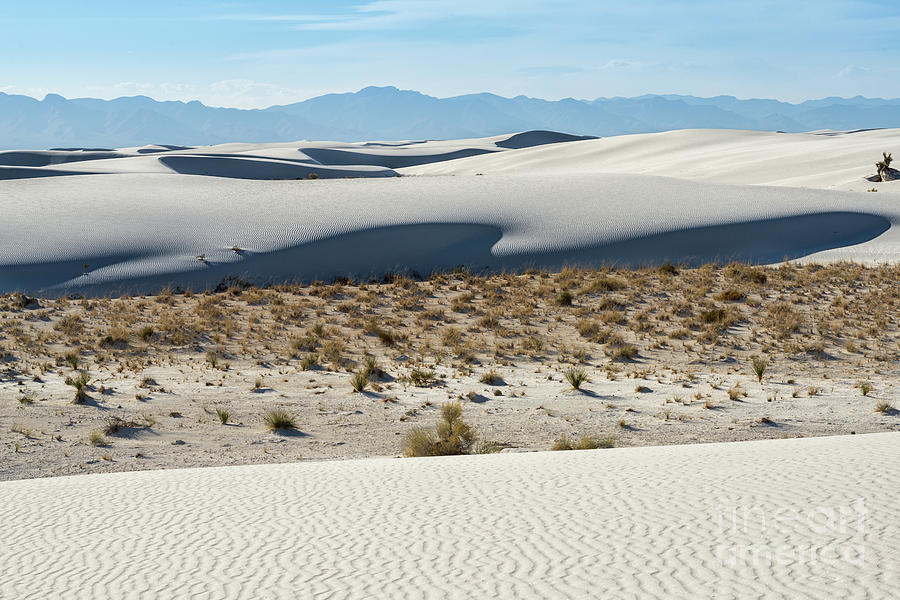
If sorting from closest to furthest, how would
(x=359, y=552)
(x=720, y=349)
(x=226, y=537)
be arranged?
1. (x=359, y=552)
2. (x=226, y=537)
3. (x=720, y=349)

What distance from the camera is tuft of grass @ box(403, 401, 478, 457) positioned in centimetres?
778

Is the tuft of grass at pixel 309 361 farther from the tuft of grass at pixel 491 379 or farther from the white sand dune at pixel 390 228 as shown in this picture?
the white sand dune at pixel 390 228

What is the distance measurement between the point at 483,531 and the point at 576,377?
247 inches

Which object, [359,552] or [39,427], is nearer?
[359,552]

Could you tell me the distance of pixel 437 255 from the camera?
19734 millimetres

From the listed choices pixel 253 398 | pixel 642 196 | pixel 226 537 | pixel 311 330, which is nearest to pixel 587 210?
pixel 642 196

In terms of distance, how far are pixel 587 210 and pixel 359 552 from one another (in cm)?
2005

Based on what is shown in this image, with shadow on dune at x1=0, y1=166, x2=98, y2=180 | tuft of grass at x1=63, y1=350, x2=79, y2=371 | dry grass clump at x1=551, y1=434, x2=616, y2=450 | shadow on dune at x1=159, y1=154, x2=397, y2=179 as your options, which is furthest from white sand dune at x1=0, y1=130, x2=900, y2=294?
shadow on dune at x1=159, y1=154, x2=397, y2=179

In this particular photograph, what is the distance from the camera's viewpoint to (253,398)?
995cm

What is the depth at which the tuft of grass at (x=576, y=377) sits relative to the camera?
33.6 feet

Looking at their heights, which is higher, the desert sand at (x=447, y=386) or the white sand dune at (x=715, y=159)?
the white sand dune at (x=715, y=159)

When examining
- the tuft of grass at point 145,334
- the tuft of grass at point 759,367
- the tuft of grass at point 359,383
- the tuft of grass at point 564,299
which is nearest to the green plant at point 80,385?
the tuft of grass at point 145,334

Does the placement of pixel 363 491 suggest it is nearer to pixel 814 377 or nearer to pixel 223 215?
pixel 814 377

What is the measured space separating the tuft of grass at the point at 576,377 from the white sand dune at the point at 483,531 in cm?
384
